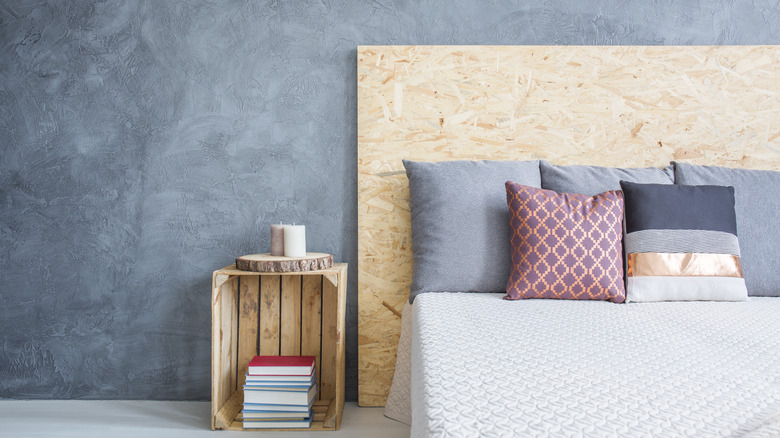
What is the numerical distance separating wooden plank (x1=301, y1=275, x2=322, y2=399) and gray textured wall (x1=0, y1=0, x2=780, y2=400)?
14 cm

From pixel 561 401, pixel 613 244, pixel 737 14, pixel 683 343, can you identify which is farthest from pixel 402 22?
pixel 561 401

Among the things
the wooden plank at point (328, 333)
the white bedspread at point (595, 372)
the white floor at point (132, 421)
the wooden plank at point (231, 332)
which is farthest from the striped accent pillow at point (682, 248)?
the wooden plank at point (231, 332)

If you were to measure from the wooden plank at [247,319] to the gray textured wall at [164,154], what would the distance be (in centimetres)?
16

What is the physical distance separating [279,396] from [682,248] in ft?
4.82

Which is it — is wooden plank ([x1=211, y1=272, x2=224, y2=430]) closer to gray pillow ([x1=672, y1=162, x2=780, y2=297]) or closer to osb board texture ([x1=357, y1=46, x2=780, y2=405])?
osb board texture ([x1=357, y1=46, x2=780, y2=405])

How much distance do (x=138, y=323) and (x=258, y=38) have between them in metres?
1.33

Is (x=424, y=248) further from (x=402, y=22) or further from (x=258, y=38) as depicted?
(x=258, y=38)

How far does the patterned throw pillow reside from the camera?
146cm

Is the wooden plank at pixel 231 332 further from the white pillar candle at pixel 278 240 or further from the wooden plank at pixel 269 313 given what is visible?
the white pillar candle at pixel 278 240

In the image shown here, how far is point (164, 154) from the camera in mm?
1941

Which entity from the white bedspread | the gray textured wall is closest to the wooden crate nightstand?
A: the gray textured wall

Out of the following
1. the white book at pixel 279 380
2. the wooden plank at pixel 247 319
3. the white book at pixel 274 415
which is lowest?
the white book at pixel 274 415

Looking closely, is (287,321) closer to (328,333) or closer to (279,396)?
(328,333)

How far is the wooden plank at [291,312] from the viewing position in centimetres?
190
